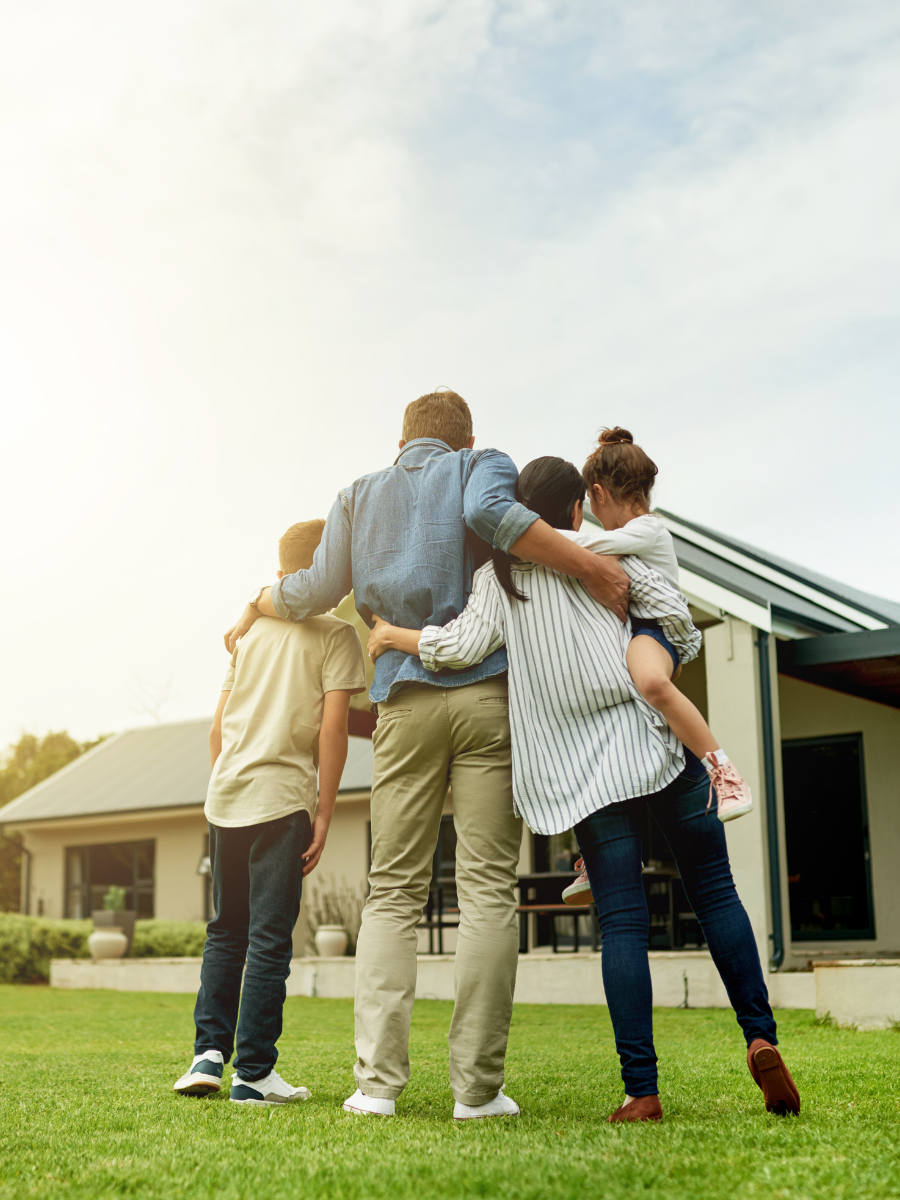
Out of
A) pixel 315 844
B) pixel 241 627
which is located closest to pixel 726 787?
pixel 315 844

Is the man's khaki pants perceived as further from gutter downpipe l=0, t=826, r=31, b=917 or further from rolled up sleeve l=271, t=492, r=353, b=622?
gutter downpipe l=0, t=826, r=31, b=917

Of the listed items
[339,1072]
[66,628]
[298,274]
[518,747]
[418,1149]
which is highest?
[298,274]

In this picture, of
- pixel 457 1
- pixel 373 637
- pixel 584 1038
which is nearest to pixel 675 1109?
pixel 373 637

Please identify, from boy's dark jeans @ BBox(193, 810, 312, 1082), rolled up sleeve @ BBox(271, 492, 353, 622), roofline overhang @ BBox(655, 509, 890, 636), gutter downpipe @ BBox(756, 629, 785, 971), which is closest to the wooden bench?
gutter downpipe @ BBox(756, 629, 785, 971)

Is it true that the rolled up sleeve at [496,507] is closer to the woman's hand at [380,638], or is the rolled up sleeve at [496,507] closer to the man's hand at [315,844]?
the woman's hand at [380,638]

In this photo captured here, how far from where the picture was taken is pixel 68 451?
1271cm

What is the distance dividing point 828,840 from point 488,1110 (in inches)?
351

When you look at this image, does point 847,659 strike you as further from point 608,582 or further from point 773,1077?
point 773,1077

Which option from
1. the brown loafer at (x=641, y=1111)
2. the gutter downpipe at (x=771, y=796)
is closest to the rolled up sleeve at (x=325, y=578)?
the brown loafer at (x=641, y=1111)

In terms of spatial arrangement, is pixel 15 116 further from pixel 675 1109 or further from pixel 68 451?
pixel 675 1109

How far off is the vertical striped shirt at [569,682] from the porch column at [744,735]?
545 centimetres

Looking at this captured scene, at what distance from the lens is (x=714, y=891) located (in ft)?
8.86

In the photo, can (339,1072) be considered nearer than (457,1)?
Yes

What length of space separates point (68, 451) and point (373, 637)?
10.8 m
